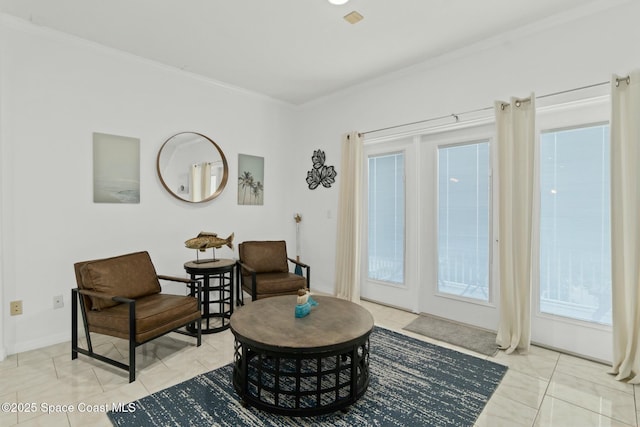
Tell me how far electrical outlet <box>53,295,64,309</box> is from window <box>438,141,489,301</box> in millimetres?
3754

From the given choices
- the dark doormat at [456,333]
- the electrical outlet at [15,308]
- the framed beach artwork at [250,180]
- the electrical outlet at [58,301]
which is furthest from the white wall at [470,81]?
the electrical outlet at [15,308]

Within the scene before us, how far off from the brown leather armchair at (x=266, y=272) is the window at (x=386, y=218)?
0.95 m

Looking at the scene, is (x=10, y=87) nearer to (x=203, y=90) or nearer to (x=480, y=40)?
(x=203, y=90)

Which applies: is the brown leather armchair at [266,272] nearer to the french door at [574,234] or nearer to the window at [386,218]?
the window at [386,218]

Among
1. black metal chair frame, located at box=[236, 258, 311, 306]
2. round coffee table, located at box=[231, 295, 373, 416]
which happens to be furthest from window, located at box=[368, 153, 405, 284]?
round coffee table, located at box=[231, 295, 373, 416]

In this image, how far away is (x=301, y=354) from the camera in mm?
1830

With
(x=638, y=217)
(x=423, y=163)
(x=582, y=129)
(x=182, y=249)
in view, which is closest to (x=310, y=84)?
(x=423, y=163)

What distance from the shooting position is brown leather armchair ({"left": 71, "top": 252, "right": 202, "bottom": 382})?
232 cm

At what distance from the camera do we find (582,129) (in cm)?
268

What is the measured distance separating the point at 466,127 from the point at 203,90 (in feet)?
9.99

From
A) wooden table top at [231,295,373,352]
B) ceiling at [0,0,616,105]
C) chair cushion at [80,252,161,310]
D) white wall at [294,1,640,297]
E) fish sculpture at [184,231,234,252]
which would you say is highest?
ceiling at [0,0,616,105]

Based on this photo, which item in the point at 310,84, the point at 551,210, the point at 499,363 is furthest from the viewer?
the point at 310,84

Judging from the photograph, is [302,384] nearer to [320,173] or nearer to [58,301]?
[58,301]

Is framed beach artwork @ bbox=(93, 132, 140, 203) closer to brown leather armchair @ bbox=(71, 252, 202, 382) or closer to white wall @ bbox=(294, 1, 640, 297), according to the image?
brown leather armchair @ bbox=(71, 252, 202, 382)
